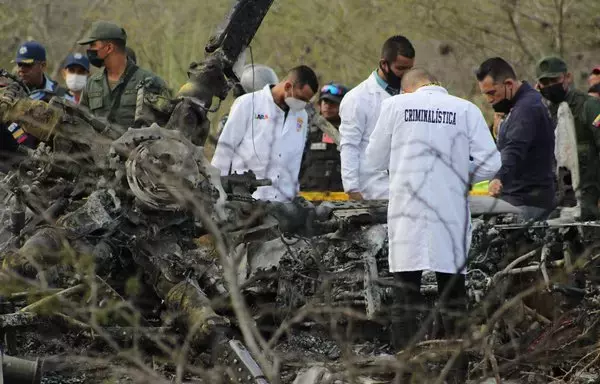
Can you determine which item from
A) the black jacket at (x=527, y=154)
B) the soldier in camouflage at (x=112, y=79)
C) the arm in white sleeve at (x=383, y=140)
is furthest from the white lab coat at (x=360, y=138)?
the arm in white sleeve at (x=383, y=140)

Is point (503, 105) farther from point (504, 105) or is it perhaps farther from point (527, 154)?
point (527, 154)

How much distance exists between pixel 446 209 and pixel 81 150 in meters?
2.55

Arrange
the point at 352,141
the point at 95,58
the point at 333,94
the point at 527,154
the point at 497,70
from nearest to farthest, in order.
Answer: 1. the point at 527,154
2. the point at 497,70
3. the point at 352,141
4. the point at 95,58
5. the point at 333,94

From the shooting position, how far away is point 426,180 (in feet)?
24.2

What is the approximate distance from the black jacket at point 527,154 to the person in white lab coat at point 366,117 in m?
0.98

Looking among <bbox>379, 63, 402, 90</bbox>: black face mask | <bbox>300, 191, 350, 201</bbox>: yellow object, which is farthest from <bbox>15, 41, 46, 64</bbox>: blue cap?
<bbox>379, 63, 402, 90</bbox>: black face mask

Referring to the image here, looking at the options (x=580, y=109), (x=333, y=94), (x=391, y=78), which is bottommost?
(x=580, y=109)

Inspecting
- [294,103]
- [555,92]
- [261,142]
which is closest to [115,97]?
[261,142]

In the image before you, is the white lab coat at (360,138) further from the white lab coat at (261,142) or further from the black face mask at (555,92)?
the black face mask at (555,92)

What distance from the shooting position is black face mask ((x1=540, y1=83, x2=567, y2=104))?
1162cm

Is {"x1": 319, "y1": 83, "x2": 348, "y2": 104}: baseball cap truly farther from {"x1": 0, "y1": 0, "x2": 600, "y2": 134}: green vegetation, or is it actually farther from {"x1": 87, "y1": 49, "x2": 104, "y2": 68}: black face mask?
{"x1": 0, "y1": 0, "x2": 600, "y2": 134}: green vegetation

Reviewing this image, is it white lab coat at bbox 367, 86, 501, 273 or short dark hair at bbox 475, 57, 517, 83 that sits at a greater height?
short dark hair at bbox 475, 57, 517, 83

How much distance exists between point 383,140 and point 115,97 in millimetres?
3118

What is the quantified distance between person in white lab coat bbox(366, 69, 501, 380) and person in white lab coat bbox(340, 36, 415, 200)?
2.19 meters
